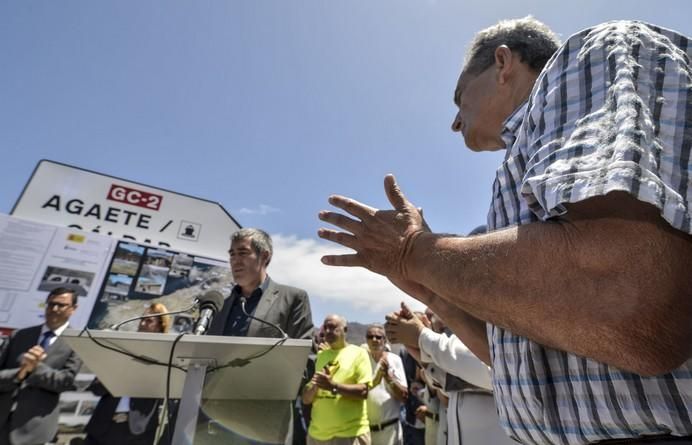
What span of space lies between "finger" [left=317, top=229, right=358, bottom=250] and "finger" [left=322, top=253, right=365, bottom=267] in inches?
1.1

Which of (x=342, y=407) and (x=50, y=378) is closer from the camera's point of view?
(x=50, y=378)

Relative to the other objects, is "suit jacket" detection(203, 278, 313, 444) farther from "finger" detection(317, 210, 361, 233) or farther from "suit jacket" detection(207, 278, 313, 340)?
"finger" detection(317, 210, 361, 233)

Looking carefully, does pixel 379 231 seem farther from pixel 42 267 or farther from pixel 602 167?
pixel 42 267

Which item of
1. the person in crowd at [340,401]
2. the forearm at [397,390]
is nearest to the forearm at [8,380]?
the person in crowd at [340,401]

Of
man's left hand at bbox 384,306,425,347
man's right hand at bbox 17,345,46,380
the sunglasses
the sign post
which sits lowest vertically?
man's right hand at bbox 17,345,46,380

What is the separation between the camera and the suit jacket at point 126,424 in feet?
10.6

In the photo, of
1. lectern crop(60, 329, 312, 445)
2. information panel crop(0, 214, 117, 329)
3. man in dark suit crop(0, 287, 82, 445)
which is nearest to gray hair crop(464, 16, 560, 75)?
lectern crop(60, 329, 312, 445)

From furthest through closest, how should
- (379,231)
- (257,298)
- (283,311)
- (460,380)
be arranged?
(257,298) < (283,311) < (460,380) < (379,231)

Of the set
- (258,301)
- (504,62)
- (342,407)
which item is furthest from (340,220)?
(342,407)

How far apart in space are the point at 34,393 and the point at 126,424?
0.88 meters

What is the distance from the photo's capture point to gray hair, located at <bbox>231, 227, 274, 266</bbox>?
298cm

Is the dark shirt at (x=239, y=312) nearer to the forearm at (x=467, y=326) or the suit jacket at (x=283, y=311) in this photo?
the suit jacket at (x=283, y=311)

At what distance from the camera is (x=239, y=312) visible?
2.82m

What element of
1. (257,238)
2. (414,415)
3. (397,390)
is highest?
(257,238)
